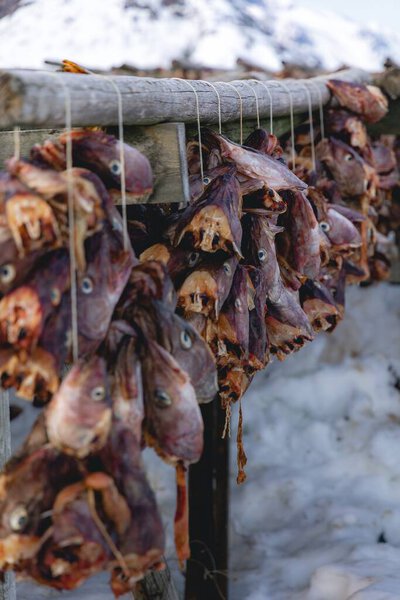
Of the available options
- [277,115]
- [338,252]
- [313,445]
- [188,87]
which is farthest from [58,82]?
[313,445]

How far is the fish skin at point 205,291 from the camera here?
2199 mm

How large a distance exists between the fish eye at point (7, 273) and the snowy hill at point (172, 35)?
26.7 ft

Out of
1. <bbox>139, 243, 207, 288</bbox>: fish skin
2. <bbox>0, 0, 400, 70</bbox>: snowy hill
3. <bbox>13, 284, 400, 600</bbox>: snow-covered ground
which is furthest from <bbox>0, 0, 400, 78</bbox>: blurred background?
<bbox>139, 243, 207, 288</bbox>: fish skin

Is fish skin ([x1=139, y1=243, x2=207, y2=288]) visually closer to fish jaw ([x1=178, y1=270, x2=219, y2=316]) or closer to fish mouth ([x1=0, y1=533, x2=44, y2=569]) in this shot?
fish jaw ([x1=178, y1=270, x2=219, y2=316])

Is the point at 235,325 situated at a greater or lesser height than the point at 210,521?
greater

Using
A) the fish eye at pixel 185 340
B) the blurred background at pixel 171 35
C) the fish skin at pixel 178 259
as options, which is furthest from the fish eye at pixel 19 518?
the blurred background at pixel 171 35

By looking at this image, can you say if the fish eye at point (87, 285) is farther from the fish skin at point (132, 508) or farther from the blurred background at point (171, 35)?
the blurred background at point (171, 35)

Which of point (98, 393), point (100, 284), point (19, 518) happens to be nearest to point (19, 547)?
point (19, 518)

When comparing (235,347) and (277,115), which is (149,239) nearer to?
(235,347)

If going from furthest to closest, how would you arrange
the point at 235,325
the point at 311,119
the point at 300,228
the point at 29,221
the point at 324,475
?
the point at 324,475
the point at 311,119
the point at 300,228
the point at 235,325
the point at 29,221

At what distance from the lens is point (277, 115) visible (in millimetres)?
3174

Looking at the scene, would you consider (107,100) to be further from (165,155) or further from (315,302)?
(315,302)

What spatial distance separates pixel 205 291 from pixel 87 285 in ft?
1.86

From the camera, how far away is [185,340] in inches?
→ 73.3
